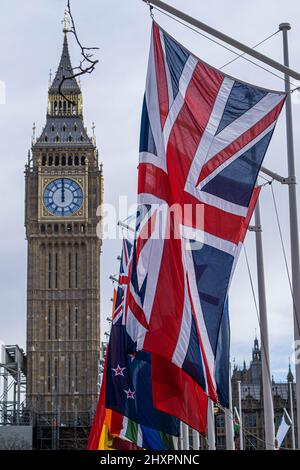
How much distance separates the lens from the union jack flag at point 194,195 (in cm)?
1892

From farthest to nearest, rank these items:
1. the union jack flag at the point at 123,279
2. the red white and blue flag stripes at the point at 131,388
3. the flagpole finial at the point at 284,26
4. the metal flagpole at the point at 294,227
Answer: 1. the union jack flag at the point at 123,279
2. the red white and blue flag stripes at the point at 131,388
3. the flagpole finial at the point at 284,26
4. the metal flagpole at the point at 294,227

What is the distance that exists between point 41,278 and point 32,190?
31.5 feet

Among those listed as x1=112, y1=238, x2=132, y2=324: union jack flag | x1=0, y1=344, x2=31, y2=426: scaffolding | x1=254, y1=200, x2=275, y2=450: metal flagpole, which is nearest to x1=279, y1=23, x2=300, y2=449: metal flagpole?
x1=254, y1=200, x2=275, y2=450: metal flagpole

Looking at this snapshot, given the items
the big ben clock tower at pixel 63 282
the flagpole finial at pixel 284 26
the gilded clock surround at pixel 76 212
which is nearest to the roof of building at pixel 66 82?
the big ben clock tower at pixel 63 282

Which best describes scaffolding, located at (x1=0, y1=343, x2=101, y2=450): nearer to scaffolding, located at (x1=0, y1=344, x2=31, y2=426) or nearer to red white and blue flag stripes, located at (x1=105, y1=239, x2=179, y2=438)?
scaffolding, located at (x1=0, y1=344, x2=31, y2=426)

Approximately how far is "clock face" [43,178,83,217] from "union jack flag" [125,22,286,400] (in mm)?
103037

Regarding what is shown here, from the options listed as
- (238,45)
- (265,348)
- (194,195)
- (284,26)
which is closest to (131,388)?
(265,348)

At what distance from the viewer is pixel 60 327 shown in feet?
398

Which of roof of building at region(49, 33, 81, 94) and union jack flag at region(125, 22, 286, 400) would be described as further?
roof of building at region(49, 33, 81, 94)

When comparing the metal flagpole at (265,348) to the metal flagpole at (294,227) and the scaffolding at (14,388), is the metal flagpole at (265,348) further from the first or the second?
the scaffolding at (14,388)

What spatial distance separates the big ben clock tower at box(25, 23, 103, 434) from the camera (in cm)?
11969

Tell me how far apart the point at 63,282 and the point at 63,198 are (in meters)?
9.04

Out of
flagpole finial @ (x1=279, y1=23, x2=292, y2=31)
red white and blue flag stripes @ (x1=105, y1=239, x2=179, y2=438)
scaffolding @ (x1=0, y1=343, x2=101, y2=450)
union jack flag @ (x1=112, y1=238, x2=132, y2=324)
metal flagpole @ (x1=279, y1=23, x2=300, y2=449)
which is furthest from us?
scaffolding @ (x1=0, y1=343, x2=101, y2=450)

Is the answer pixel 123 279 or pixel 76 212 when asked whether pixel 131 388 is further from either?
pixel 76 212
